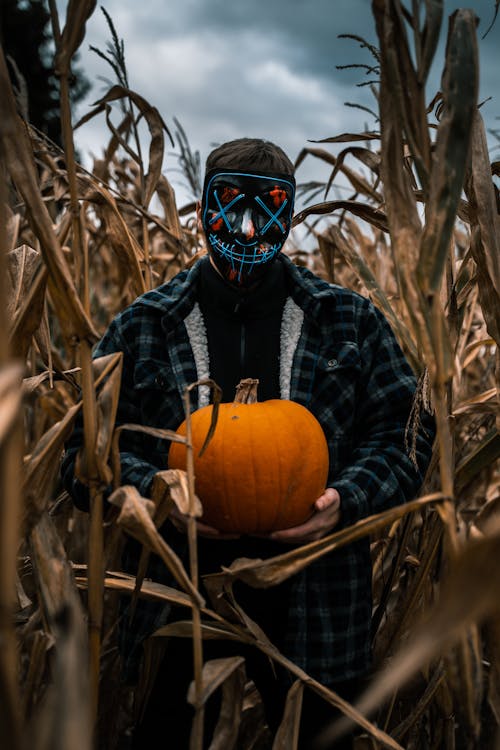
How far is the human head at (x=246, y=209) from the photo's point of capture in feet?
4.61

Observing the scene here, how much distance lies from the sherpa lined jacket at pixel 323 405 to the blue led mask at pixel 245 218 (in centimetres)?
16

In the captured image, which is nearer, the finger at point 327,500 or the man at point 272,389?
the finger at point 327,500

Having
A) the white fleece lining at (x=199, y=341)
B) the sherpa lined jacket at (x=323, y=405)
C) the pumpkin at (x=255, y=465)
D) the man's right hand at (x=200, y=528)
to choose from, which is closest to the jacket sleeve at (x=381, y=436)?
the sherpa lined jacket at (x=323, y=405)

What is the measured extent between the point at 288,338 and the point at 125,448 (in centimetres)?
43

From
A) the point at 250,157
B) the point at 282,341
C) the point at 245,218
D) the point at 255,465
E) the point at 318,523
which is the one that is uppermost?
the point at 250,157

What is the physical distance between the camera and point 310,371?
4.90 ft

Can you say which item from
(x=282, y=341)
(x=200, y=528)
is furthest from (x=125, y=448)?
(x=282, y=341)

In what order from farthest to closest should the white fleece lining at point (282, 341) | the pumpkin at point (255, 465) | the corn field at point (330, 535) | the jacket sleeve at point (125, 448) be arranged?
1. the white fleece lining at point (282, 341)
2. the jacket sleeve at point (125, 448)
3. the pumpkin at point (255, 465)
4. the corn field at point (330, 535)

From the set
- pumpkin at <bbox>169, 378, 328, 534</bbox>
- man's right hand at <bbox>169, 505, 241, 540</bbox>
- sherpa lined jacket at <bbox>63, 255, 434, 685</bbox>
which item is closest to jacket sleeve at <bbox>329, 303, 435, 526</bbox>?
sherpa lined jacket at <bbox>63, 255, 434, 685</bbox>

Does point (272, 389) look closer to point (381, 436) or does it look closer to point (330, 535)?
point (381, 436)

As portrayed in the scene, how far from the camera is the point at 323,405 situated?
4.87 ft

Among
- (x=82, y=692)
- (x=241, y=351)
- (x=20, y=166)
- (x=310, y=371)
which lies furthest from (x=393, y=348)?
(x=82, y=692)

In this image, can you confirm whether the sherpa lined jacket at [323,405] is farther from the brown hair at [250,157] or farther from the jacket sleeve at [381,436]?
the brown hair at [250,157]

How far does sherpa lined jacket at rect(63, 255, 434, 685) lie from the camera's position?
56.0 inches
